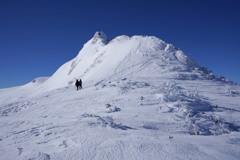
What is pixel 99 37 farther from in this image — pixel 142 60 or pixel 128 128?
pixel 128 128

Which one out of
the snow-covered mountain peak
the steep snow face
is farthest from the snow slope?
the snow-covered mountain peak

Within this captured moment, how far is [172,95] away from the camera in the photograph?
1664 cm

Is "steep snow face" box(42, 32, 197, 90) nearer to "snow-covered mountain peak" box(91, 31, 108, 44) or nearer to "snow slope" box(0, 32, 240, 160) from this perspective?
"snow slope" box(0, 32, 240, 160)

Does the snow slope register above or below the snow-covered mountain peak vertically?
below

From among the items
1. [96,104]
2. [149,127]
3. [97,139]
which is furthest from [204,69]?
[97,139]

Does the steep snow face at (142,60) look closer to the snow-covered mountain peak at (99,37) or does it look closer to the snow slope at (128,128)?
the snow slope at (128,128)

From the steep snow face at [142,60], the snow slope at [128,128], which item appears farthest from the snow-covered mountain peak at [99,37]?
the snow slope at [128,128]

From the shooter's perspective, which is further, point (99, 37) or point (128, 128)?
point (99, 37)

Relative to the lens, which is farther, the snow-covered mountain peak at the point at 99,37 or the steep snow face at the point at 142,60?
the snow-covered mountain peak at the point at 99,37

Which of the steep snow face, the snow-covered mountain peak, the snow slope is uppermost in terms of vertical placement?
the snow-covered mountain peak

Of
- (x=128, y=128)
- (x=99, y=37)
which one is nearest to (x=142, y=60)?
(x=128, y=128)

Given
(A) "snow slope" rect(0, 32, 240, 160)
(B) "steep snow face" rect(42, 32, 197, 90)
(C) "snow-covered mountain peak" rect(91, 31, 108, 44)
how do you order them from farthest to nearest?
(C) "snow-covered mountain peak" rect(91, 31, 108, 44)
(B) "steep snow face" rect(42, 32, 197, 90)
(A) "snow slope" rect(0, 32, 240, 160)

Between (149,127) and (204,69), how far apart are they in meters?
27.2

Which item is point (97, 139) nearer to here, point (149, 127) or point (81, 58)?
point (149, 127)
